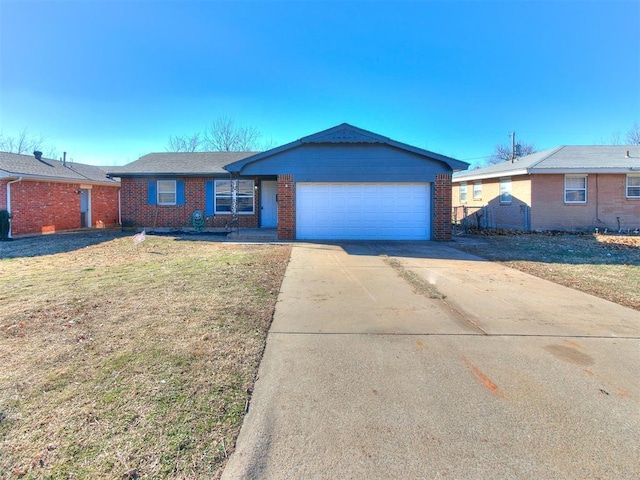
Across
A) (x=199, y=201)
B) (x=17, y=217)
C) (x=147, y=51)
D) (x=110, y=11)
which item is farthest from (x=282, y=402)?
(x=17, y=217)

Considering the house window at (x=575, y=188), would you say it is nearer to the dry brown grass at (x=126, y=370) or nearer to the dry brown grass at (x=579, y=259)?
the dry brown grass at (x=579, y=259)

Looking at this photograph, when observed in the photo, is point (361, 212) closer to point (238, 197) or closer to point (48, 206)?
point (238, 197)

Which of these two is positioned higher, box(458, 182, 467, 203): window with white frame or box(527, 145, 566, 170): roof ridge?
box(527, 145, 566, 170): roof ridge

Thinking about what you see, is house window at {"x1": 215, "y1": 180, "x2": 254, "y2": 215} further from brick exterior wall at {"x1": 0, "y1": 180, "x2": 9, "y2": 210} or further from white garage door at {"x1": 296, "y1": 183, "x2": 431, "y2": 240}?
brick exterior wall at {"x1": 0, "y1": 180, "x2": 9, "y2": 210}

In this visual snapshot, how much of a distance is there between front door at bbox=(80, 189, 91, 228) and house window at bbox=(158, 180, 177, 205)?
420cm

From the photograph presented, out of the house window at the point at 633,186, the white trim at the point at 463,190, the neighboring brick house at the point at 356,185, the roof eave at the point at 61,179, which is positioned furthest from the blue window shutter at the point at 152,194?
the house window at the point at 633,186

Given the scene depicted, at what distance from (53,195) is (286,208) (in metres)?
11.2

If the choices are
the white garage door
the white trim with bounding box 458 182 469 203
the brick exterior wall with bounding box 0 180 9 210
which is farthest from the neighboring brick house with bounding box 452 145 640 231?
the brick exterior wall with bounding box 0 180 9 210

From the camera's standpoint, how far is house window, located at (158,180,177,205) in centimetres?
1695

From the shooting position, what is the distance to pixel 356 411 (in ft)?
8.43

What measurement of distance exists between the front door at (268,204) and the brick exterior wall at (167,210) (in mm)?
254

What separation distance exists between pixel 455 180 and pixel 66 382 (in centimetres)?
2312

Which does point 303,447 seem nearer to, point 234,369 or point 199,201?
point 234,369

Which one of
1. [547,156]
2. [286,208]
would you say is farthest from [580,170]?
[286,208]
